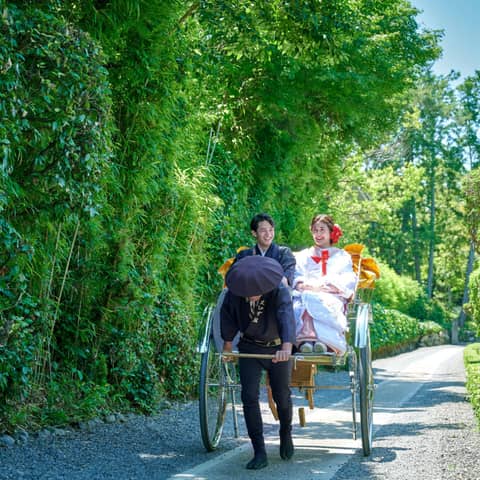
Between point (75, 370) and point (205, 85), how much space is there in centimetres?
580

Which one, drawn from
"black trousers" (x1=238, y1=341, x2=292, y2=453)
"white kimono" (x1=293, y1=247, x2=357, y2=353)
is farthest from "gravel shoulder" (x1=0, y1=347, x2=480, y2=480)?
"white kimono" (x1=293, y1=247, x2=357, y2=353)

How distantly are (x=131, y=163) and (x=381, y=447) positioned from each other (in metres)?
4.12

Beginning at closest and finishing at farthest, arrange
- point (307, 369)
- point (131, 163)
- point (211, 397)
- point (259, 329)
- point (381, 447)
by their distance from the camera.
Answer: point (259, 329) < point (307, 369) < point (381, 447) < point (211, 397) < point (131, 163)

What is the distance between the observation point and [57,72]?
5.84 meters

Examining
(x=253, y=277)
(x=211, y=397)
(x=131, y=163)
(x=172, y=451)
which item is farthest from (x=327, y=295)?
(x=131, y=163)

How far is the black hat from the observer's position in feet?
19.5

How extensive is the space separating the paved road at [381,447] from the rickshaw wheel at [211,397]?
24 centimetres

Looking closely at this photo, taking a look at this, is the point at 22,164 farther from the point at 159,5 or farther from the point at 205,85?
the point at 205,85

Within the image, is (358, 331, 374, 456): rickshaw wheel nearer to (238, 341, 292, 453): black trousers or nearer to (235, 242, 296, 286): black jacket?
(238, 341, 292, 453): black trousers

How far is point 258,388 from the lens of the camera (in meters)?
6.18

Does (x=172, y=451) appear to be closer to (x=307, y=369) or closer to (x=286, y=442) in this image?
Answer: (x=286, y=442)

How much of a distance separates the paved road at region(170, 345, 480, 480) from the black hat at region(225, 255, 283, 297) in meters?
1.38

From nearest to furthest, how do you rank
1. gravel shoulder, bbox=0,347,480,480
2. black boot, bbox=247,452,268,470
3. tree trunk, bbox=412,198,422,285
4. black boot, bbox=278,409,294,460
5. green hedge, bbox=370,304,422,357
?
gravel shoulder, bbox=0,347,480,480, black boot, bbox=247,452,268,470, black boot, bbox=278,409,294,460, green hedge, bbox=370,304,422,357, tree trunk, bbox=412,198,422,285

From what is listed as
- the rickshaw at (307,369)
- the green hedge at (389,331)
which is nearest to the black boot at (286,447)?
the rickshaw at (307,369)
